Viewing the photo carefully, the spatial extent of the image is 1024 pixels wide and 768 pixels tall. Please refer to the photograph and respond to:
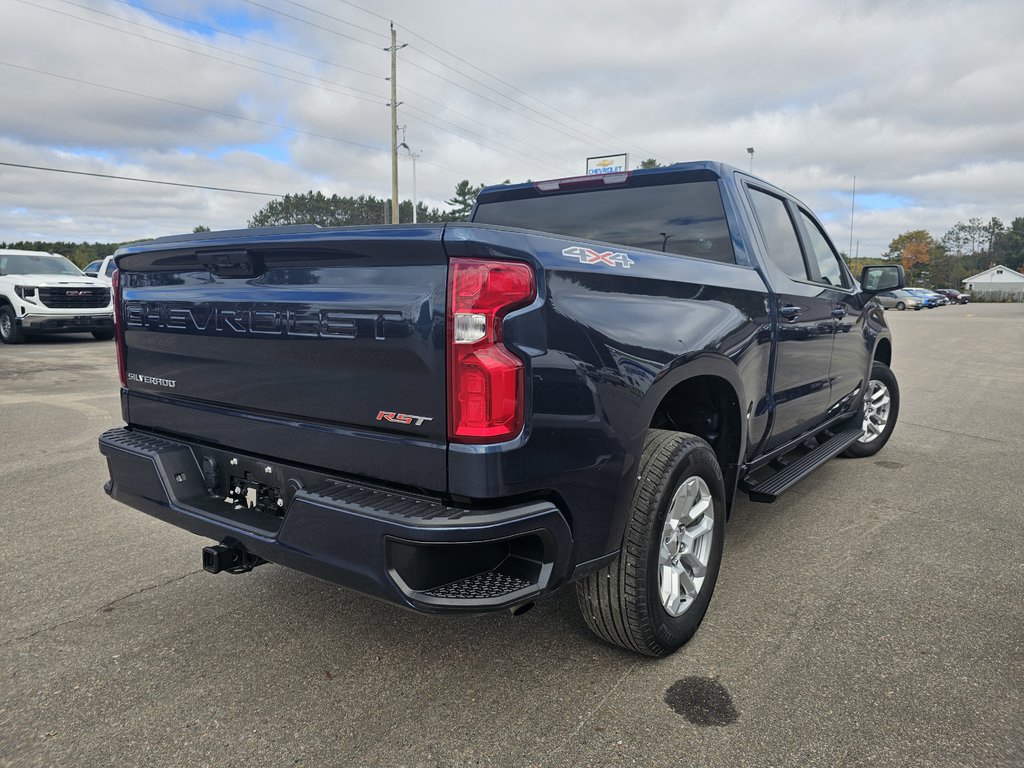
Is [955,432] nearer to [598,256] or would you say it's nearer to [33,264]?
[598,256]

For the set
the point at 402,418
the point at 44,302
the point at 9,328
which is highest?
the point at 402,418

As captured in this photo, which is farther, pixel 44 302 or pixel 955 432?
pixel 44 302

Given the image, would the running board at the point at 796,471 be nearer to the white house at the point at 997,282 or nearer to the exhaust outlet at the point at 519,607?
the exhaust outlet at the point at 519,607

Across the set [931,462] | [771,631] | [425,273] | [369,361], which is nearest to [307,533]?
[369,361]

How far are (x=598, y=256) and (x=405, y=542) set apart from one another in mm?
1056

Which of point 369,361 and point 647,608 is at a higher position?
point 369,361

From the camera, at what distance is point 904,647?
9.09 feet

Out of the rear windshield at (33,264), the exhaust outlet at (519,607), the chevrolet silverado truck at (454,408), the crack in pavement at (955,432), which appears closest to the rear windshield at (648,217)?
the chevrolet silverado truck at (454,408)

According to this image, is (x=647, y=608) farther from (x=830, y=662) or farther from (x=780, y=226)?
(x=780, y=226)

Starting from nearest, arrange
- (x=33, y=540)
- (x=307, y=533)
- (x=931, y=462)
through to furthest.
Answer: (x=307, y=533), (x=33, y=540), (x=931, y=462)

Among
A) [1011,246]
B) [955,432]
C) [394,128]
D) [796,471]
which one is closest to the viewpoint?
[796,471]

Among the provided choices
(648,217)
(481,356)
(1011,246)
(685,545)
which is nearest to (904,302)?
(648,217)

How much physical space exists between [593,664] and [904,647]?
1.22m

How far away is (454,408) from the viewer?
1.99 meters
